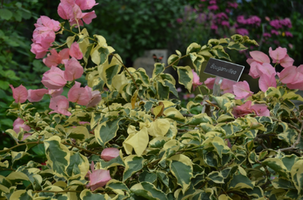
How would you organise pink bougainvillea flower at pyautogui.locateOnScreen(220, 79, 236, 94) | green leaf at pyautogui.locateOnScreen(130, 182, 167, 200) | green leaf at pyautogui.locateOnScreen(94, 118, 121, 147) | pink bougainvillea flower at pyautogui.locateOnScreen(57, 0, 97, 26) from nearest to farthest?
green leaf at pyautogui.locateOnScreen(130, 182, 167, 200), green leaf at pyautogui.locateOnScreen(94, 118, 121, 147), pink bougainvillea flower at pyautogui.locateOnScreen(57, 0, 97, 26), pink bougainvillea flower at pyautogui.locateOnScreen(220, 79, 236, 94)

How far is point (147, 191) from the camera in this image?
0.56 m

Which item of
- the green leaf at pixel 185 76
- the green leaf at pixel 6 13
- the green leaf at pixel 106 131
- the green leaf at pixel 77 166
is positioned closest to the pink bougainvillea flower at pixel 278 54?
the green leaf at pixel 185 76

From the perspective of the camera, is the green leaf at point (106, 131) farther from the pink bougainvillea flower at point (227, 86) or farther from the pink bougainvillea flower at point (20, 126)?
the pink bougainvillea flower at point (227, 86)

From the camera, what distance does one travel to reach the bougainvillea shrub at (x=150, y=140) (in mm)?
605

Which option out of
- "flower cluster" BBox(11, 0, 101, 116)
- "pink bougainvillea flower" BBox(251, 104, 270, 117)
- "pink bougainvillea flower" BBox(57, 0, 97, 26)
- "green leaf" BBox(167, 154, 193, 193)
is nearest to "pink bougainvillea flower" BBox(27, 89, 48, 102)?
"flower cluster" BBox(11, 0, 101, 116)

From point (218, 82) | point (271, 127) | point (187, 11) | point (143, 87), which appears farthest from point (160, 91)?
point (187, 11)

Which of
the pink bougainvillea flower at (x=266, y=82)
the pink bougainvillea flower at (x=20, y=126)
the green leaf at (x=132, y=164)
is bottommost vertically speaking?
the pink bougainvillea flower at (x=20, y=126)

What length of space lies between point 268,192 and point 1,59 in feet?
6.17

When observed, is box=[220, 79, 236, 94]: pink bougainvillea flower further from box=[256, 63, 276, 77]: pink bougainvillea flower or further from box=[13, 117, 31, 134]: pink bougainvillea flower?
box=[13, 117, 31, 134]: pink bougainvillea flower

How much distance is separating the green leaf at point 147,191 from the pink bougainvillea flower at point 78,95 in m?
0.26

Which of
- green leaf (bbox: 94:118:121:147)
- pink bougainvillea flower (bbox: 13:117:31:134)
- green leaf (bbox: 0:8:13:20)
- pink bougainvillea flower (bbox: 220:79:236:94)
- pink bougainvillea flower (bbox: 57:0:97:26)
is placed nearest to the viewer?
green leaf (bbox: 94:118:121:147)

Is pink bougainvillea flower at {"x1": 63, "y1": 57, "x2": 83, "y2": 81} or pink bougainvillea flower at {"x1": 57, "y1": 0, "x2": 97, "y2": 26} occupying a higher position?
pink bougainvillea flower at {"x1": 57, "y1": 0, "x2": 97, "y2": 26}

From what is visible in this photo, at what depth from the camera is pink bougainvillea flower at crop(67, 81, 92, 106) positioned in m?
0.73

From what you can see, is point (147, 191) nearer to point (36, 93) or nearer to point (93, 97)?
point (93, 97)
